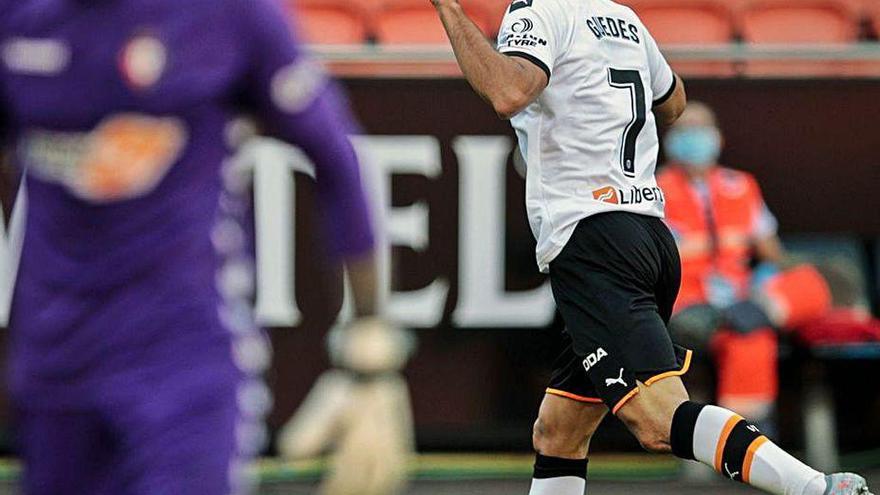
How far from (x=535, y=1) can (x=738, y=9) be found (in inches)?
175

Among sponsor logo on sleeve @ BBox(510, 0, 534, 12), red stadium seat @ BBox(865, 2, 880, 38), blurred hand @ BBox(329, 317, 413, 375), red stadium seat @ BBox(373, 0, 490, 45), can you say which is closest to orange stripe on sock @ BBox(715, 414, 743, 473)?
sponsor logo on sleeve @ BBox(510, 0, 534, 12)

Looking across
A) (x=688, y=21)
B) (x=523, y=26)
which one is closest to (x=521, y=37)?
(x=523, y=26)

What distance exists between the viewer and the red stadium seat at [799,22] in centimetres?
959

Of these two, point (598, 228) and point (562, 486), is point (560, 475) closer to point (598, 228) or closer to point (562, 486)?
point (562, 486)

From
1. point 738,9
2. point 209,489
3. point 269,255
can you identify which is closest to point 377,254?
point 209,489

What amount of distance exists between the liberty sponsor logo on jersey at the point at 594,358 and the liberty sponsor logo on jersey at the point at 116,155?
2.19 m

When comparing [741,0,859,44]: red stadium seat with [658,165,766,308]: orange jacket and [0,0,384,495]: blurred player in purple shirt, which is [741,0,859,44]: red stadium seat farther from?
[0,0,384,495]: blurred player in purple shirt

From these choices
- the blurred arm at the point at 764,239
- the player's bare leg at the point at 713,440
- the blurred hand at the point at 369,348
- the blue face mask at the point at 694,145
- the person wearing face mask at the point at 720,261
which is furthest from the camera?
the blurred arm at the point at 764,239

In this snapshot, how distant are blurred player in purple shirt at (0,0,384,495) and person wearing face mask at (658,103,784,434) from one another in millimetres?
4825

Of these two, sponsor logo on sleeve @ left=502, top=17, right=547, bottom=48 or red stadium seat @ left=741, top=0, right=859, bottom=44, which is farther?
red stadium seat @ left=741, top=0, right=859, bottom=44

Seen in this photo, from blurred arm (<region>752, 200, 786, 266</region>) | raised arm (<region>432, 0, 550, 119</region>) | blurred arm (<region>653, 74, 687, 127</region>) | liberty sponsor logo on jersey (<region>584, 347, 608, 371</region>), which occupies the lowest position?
liberty sponsor logo on jersey (<region>584, 347, 608, 371</region>)

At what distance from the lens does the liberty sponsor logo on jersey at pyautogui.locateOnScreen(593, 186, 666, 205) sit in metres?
5.62

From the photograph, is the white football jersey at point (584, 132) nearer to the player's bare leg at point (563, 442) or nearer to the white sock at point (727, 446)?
the player's bare leg at point (563, 442)

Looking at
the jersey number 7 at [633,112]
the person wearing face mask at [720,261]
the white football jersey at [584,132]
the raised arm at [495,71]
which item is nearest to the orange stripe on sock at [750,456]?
the white football jersey at [584,132]
